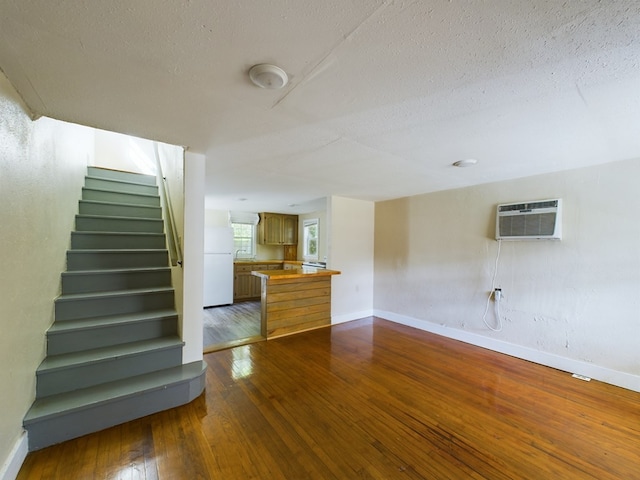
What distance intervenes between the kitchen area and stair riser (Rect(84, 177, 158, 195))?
4.96 feet

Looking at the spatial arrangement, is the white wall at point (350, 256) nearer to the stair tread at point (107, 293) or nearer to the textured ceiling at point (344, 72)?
the textured ceiling at point (344, 72)

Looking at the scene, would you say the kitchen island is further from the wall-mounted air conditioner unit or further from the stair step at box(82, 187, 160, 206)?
the wall-mounted air conditioner unit

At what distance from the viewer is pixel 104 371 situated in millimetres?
2016

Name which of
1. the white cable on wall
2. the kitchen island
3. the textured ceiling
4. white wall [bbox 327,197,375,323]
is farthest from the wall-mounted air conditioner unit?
the kitchen island

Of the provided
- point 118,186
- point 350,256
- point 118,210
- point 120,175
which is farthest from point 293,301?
point 120,175

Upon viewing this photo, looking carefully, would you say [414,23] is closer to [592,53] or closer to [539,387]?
[592,53]

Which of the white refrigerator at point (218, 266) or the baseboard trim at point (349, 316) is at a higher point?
the white refrigerator at point (218, 266)

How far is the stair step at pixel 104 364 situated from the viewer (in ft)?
6.03

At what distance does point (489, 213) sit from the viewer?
3412mm

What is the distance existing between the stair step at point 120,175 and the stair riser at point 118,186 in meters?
0.14

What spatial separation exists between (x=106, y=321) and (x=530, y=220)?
4396mm

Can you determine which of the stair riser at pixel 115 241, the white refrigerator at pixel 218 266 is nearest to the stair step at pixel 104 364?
the stair riser at pixel 115 241

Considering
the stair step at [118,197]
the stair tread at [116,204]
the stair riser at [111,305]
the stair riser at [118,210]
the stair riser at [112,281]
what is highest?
the stair step at [118,197]

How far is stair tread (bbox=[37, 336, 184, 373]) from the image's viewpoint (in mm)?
1867
